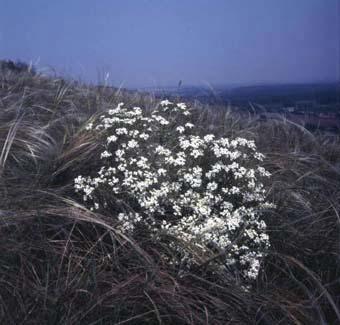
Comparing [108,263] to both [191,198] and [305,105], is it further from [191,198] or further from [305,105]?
[305,105]

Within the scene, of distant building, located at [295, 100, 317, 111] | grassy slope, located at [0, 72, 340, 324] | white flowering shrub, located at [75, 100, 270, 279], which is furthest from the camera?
distant building, located at [295, 100, 317, 111]

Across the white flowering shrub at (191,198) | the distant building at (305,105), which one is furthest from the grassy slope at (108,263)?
the distant building at (305,105)

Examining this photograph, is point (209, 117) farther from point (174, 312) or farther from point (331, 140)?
point (174, 312)

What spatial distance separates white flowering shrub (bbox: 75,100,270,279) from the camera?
2.60 metres

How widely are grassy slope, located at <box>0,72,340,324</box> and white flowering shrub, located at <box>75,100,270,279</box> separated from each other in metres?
0.11

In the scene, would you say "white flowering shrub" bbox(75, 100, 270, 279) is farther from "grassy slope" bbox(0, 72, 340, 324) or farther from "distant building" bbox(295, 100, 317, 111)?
"distant building" bbox(295, 100, 317, 111)

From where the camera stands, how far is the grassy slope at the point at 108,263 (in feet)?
7.13

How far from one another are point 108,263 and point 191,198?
62 centimetres

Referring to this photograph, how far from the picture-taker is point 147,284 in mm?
2275

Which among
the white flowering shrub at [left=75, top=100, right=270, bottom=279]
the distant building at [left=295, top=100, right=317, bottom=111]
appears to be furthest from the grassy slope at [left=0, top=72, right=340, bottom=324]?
the distant building at [left=295, top=100, right=317, bottom=111]

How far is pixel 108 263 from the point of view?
8.23ft

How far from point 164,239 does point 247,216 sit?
0.53 m

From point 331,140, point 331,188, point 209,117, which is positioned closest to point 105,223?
point 331,188

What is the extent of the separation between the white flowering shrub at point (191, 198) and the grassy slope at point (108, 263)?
109 mm
